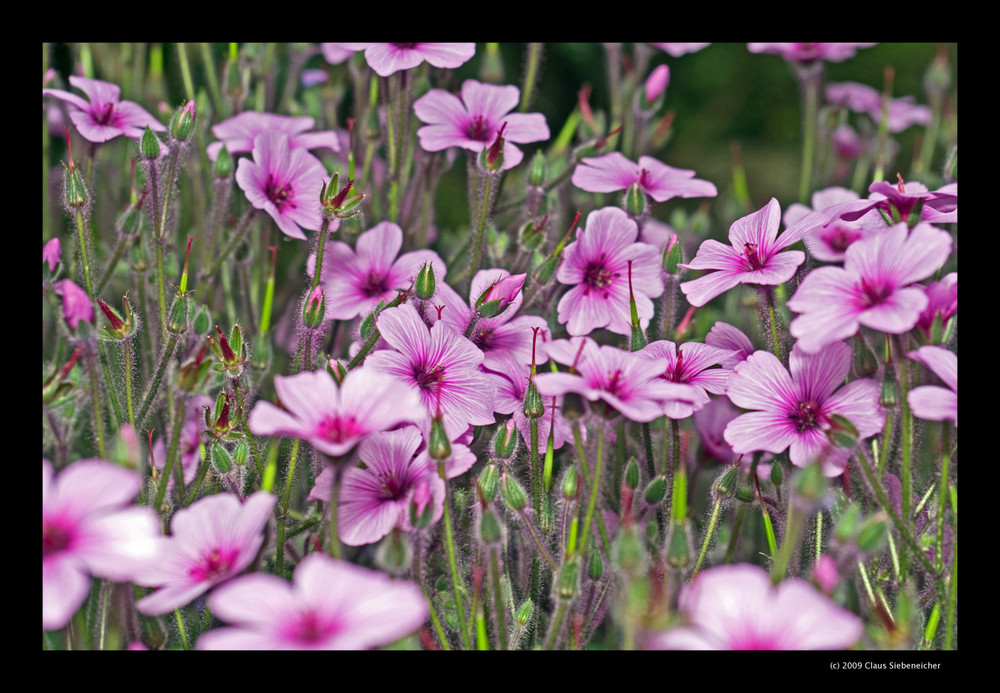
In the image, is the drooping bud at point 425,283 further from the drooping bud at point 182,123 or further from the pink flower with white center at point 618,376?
the drooping bud at point 182,123

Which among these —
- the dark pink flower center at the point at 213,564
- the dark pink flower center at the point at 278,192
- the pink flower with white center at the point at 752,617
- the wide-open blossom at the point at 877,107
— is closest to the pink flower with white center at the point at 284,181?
the dark pink flower center at the point at 278,192

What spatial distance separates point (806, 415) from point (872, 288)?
100 mm

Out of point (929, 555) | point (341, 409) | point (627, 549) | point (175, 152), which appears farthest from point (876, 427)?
point (175, 152)

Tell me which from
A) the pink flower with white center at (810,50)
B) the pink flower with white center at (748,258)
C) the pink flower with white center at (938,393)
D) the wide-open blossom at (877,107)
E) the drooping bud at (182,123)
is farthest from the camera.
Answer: the wide-open blossom at (877,107)

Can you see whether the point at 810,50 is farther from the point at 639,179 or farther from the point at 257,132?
the point at 257,132

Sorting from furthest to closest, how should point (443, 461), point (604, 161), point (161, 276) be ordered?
point (604, 161)
point (161, 276)
point (443, 461)

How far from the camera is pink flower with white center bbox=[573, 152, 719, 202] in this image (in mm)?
787

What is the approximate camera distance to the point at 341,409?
50 cm

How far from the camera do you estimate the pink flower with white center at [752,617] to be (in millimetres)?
417

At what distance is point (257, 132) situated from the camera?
2.73ft

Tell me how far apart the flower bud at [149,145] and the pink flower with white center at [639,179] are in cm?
35

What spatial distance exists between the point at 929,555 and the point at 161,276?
0.60m

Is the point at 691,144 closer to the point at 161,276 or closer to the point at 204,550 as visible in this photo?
the point at 161,276

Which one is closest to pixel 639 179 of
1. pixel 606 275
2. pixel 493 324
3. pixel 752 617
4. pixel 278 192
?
pixel 606 275
